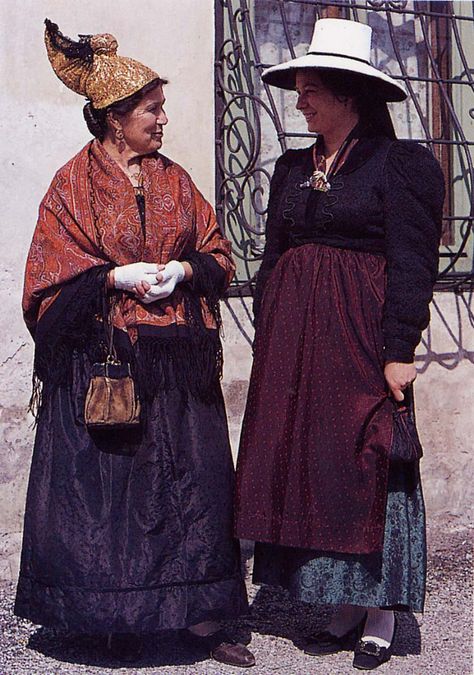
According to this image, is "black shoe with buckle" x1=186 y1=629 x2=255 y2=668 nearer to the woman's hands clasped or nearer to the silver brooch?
the woman's hands clasped

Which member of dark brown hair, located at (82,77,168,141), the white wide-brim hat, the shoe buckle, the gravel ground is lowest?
the gravel ground

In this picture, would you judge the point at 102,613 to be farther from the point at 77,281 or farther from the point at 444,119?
the point at 444,119

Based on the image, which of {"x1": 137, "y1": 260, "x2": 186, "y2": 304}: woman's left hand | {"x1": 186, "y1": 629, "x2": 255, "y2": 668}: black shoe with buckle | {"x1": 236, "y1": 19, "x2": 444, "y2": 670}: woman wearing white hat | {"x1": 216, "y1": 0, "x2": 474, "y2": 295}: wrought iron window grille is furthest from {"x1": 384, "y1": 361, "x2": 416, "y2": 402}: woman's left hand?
{"x1": 216, "y1": 0, "x2": 474, "y2": 295}: wrought iron window grille

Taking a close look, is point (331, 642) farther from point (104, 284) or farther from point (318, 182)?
point (318, 182)

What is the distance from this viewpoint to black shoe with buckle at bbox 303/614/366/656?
396 centimetres

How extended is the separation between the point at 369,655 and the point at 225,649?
19.1 inches

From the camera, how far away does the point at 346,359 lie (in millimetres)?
3646

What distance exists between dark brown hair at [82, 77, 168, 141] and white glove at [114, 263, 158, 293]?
0.49 m

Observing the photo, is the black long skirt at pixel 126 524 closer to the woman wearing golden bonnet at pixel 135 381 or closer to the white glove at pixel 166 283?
the woman wearing golden bonnet at pixel 135 381

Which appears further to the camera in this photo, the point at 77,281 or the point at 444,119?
the point at 444,119

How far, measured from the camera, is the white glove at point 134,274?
142 inches

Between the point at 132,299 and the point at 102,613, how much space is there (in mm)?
1011

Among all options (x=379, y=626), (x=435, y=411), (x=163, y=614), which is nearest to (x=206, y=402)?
(x=163, y=614)

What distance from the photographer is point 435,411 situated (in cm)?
551
